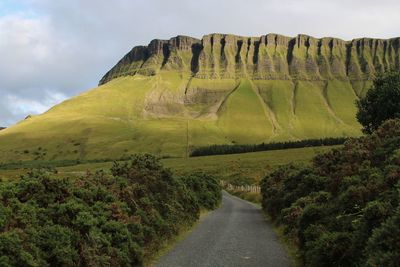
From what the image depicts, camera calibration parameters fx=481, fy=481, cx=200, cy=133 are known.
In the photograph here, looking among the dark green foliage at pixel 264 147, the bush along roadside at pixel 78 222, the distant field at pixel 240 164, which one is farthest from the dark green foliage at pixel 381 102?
the dark green foliage at pixel 264 147

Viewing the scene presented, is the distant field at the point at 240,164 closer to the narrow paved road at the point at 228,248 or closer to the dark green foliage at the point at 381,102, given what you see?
the dark green foliage at the point at 381,102

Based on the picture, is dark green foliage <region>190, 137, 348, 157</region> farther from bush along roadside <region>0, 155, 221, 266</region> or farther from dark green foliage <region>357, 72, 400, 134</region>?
bush along roadside <region>0, 155, 221, 266</region>

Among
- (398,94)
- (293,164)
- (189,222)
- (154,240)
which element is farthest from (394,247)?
(398,94)

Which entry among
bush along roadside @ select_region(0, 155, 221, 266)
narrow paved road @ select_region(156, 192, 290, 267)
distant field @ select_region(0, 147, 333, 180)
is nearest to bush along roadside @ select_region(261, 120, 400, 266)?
narrow paved road @ select_region(156, 192, 290, 267)

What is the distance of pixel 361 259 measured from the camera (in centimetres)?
1161

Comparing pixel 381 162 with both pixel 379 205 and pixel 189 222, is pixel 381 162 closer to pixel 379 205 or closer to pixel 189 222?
pixel 379 205

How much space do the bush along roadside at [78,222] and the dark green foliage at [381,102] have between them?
130ft

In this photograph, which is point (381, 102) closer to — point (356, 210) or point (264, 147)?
point (356, 210)

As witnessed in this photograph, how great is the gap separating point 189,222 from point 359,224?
68.3ft

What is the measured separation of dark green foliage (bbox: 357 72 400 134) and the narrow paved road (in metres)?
30.6

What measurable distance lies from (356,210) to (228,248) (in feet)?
29.5

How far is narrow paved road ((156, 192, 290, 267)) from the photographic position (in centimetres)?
1995

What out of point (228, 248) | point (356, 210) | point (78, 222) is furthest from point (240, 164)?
point (78, 222)

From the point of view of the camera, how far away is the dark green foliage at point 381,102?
58.0m
